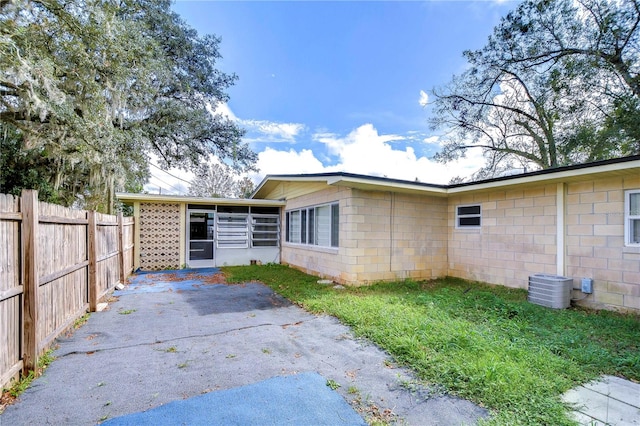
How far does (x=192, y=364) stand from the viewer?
10.7ft

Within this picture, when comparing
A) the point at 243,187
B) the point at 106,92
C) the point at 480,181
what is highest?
the point at 106,92

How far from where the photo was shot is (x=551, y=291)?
554 cm

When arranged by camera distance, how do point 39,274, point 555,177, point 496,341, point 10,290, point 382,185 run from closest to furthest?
point 10,290, point 39,274, point 496,341, point 555,177, point 382,185

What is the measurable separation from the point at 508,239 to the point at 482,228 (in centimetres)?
71

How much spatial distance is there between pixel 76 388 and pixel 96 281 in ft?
9.58

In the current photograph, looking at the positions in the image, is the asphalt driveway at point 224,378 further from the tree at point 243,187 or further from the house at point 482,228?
the tree at point 243,187

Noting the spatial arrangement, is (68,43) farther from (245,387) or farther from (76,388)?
(245,387)

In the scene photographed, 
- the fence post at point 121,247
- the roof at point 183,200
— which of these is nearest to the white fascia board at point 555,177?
the roof at point 183,200

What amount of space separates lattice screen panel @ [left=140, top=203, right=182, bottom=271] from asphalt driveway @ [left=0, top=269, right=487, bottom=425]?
5.56 meters

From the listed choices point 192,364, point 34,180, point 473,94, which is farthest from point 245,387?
point 473,94

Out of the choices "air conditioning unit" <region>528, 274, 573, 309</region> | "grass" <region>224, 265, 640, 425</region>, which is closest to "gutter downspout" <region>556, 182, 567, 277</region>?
"air conditioning unit" <region>528, 274, 573, 309</region>

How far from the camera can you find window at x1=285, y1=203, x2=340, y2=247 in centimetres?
802

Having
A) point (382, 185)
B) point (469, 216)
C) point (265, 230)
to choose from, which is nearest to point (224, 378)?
point (382, 185)

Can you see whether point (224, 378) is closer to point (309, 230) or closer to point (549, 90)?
point (309, 230)
